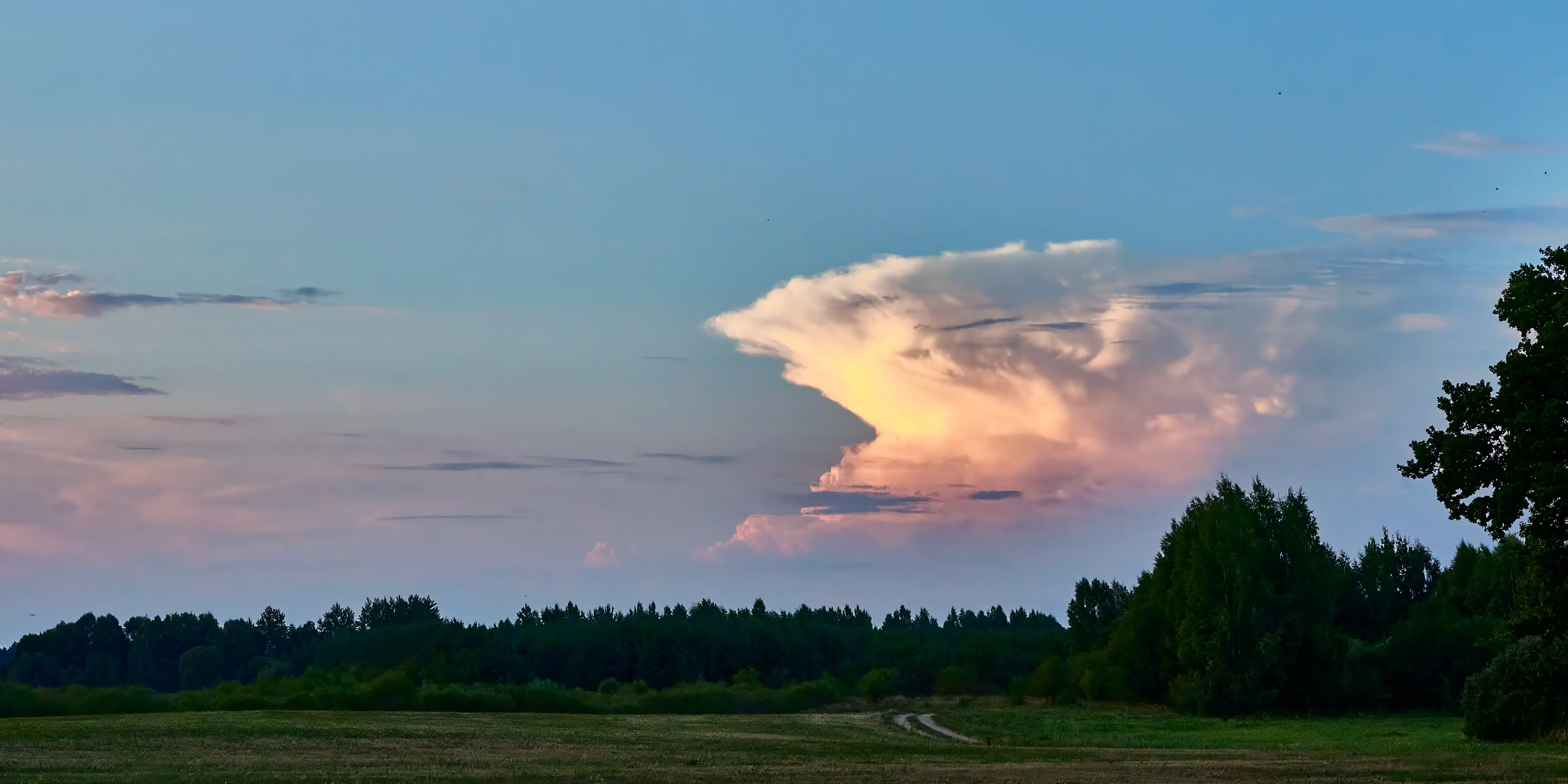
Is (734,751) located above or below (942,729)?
above

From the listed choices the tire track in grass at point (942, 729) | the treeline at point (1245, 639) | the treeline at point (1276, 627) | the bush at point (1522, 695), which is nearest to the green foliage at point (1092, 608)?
the treeline at point (1245, 639)

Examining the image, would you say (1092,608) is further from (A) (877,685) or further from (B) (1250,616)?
(B) (1250,616)

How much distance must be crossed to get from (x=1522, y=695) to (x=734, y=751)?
29023 mm

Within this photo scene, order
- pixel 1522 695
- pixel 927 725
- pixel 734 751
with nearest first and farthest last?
pixel 1522 695 → pixel 734 751 → pixel 927 725

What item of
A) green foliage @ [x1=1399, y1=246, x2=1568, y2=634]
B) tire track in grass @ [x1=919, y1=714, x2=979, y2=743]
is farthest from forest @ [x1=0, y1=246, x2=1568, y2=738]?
tire track in grass @ [x1=919, y1=714, x2=979, y2=743]

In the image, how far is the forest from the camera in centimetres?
3872

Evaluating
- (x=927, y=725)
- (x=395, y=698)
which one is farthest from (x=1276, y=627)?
(x=395, y=698)

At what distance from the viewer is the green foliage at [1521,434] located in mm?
37344

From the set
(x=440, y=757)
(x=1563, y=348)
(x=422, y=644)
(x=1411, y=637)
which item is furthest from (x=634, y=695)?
(x=1563, y=348)

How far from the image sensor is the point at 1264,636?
94750 millimetres

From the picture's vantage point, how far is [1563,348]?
37.6m

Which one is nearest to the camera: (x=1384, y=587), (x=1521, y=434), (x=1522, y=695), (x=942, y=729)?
(x=1521, y=434)

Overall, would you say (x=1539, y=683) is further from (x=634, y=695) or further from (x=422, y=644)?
(x=422, y=644)

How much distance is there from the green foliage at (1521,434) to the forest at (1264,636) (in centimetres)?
6
